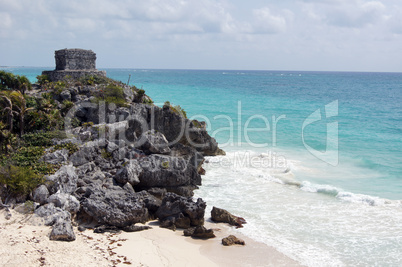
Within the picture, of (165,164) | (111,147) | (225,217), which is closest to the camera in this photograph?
(225,217)

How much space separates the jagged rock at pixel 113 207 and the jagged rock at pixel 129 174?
4.58 ft

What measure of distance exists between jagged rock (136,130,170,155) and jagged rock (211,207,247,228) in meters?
6.23

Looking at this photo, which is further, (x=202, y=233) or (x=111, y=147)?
(x=111, y=147)

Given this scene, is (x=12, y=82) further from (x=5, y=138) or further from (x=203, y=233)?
(x=203, y=233)

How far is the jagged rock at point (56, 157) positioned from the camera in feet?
51.2

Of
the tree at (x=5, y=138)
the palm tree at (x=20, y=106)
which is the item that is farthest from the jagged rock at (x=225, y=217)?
the palm tree at (x=20, y=106)

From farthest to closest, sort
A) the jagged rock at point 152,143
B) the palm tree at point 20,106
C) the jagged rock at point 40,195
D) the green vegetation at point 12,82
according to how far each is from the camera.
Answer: the green vegetation at point 12,82 → the jagged rock at point 152,143 → the palm tree at point 20,106 → the jagged rock at point 40,195

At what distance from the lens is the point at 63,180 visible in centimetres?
1402

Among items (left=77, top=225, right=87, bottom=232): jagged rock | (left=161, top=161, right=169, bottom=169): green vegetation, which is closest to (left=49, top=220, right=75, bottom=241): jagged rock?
(left=77, top=225, right=87, bottom=232): jagged rock

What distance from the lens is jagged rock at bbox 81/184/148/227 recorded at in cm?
1278

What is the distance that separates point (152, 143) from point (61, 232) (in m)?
8.60

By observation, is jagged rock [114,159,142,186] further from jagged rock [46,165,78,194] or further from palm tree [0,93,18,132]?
palm tree [0,93,18,132]

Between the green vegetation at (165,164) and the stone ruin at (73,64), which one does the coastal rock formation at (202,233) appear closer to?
the green vegetation at (165,164)

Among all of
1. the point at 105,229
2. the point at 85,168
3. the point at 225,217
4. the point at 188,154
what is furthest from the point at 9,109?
the point at 225,217
